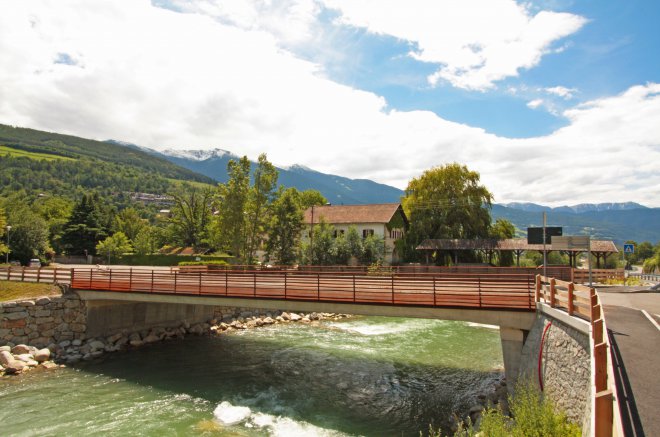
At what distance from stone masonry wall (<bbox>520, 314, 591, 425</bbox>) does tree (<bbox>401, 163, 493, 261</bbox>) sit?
127ft

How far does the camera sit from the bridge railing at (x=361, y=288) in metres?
16.3

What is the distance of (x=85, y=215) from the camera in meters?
69.6

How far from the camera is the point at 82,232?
6775 centimetres

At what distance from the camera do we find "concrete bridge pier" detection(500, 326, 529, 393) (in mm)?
14602

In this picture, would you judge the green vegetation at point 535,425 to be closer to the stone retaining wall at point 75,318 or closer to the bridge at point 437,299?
the bridge at point 437,299

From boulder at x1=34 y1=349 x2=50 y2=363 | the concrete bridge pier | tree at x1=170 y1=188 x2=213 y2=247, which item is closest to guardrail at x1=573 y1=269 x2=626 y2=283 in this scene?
the concrete bridge pier

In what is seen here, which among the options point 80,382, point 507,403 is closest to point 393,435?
point 507,403

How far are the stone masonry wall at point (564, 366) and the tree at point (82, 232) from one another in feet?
231

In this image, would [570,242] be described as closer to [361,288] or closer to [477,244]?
[361,288]

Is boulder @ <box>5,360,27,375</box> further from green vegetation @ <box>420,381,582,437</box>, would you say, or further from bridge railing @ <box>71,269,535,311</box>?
green vegetation @ <box>420,381,582,437</box>

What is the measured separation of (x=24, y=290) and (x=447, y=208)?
4431 cm

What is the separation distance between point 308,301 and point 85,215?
64858 mm

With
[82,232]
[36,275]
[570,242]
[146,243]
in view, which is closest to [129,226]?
[82,232]

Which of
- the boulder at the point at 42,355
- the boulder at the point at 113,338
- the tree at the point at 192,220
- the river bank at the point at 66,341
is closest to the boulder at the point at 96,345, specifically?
the river bank at the point at 66,341
